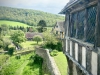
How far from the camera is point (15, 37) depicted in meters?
52.7

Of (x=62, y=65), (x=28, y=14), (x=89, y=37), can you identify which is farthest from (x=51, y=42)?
(x=28, y=14)

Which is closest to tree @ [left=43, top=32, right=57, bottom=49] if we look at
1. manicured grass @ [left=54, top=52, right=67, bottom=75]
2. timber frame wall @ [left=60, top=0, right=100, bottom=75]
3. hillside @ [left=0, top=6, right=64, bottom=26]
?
manicured grass @ [left=54, top=52, right=67, bottom=75]

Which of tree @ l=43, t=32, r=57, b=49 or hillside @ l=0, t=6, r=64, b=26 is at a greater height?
hillside @ l=0, t=6, r=64, b=26

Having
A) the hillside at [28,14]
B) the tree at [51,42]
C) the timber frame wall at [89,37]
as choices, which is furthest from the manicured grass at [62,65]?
the hillside at [28,14]

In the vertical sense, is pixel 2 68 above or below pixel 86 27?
below

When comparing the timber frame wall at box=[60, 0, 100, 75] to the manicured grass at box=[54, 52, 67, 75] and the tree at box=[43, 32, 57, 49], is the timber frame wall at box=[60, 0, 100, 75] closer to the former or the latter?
the manicured grass at box=[54, 52, 67, 75]

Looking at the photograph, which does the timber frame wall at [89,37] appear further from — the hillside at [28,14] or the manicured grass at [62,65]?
Result: the hillside at [28,14]

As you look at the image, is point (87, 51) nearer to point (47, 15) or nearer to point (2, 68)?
point (2, 68)

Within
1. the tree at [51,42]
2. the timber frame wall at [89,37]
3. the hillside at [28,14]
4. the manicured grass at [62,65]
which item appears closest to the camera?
the timber frame wall at [89,37]

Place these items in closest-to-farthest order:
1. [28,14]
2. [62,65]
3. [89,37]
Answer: [89,37] < [62,65] < [28,14]

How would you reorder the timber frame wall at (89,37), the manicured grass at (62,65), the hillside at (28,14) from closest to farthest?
1. the timber frame wall at (89,37)
2. the manicured grass at (62,65)
3. the hillside at (28,14)

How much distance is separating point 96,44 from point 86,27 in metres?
1.42

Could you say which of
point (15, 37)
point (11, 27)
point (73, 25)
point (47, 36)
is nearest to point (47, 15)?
point (11, 27)

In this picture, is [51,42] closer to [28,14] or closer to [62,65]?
[62,65]
